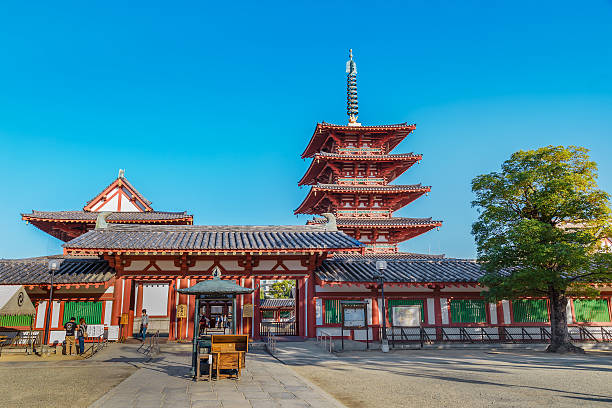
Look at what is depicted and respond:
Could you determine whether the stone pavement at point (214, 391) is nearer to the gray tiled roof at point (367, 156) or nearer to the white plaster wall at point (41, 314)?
the white plaster wall at point (41, 314)

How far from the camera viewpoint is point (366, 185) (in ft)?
98.2

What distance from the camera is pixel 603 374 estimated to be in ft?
40.7

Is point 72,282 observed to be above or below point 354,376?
above

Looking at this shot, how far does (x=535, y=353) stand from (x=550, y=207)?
21.0 ft

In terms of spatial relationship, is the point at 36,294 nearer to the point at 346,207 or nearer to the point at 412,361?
the point at 412,361

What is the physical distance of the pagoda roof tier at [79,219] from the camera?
25.8 metres

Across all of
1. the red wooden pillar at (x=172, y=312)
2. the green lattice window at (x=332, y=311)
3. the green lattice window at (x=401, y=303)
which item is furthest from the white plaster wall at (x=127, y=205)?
the green lattice window at (x=401, y=303)

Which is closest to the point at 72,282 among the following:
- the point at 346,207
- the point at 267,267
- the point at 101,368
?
the point at 101,368

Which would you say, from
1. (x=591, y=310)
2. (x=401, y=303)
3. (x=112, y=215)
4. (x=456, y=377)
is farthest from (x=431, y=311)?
(x=112, y=215)

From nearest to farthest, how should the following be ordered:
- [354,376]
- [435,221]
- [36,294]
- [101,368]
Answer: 1. [354,376]
2. [101,368]
3. [36,294]
4. [435,221]

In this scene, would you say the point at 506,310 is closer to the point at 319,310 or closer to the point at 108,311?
the point at 319,310

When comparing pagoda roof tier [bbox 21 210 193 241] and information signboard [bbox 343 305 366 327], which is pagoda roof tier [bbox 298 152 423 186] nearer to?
pagoda roof tier [bbox 21 210 193 241]

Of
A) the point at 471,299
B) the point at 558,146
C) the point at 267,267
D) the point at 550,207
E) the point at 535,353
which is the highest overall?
the point at 558,146

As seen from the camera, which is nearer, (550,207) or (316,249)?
(550,207)
